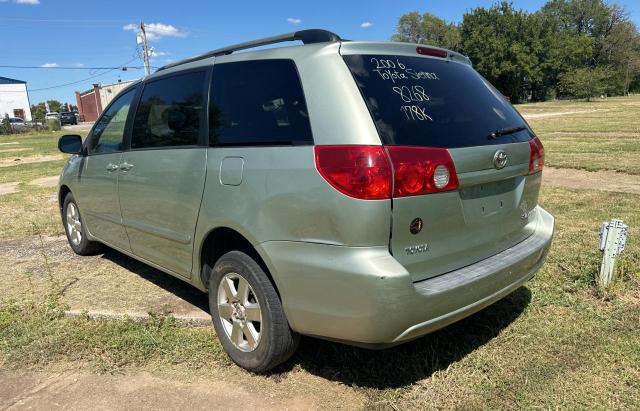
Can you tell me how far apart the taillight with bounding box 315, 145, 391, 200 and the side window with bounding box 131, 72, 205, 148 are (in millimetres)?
1241

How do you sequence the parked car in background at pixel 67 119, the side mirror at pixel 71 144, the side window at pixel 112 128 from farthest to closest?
the parked car in background at pixel 67 119 < the side mirror at pixel 71 144 < the side window at pixel 112 128

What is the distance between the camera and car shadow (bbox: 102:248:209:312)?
4.16 metres

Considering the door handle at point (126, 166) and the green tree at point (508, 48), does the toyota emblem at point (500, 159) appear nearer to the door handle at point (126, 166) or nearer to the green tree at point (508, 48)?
the door handle at point (126, 166)

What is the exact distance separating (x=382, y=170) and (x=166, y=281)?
117 inches

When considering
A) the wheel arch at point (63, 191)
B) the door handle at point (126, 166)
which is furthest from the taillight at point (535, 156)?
the wheel arch at point (63, 191)

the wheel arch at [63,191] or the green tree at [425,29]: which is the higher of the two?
the green tree at [425,29]

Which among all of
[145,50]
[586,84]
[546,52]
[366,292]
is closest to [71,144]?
[366,292]

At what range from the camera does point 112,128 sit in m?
4.45

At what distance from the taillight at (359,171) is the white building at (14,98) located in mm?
82732

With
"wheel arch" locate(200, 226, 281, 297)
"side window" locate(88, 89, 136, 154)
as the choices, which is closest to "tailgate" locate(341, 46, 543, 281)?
"wheel arch" locate(200, 226, 281, 297)

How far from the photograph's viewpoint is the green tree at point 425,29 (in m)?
83.4

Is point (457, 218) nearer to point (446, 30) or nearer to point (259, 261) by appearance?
point (259, 261)

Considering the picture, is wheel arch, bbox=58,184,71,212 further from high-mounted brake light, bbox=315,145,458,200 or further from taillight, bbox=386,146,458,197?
taillight, bbox=386,146,458,197

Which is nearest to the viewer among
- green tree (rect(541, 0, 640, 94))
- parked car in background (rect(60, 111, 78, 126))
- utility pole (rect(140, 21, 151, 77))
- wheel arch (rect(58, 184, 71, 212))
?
wheel arch (rect(58, 184, 71, 212))
